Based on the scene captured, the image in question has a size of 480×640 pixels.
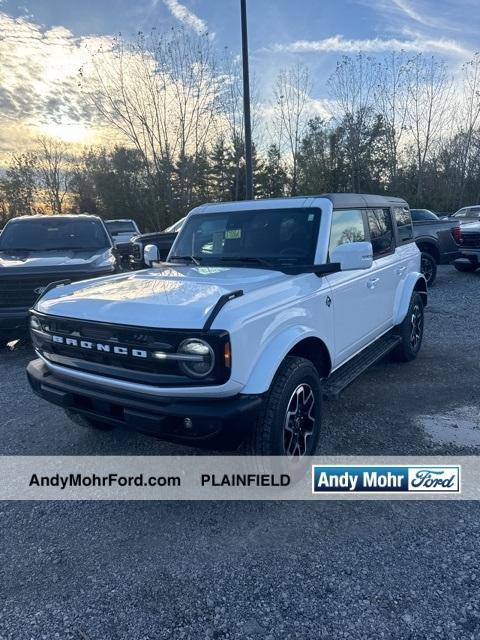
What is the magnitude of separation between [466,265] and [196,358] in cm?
1176

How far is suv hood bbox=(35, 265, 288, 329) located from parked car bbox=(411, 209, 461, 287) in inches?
346

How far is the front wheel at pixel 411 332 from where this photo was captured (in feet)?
16.6

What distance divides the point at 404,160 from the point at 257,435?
32299 mm

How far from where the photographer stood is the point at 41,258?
251 inches

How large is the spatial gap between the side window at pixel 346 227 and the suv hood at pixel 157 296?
0.75m

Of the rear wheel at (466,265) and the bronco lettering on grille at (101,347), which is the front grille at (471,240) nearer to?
the rear wheel at (466,265)

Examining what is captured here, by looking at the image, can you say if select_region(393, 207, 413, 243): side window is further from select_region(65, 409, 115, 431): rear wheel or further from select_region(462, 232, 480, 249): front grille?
select_region(462, 232, 480, 249): front grille

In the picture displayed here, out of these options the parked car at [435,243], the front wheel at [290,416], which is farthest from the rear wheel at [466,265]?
the front wheel at [290,416]

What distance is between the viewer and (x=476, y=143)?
3133 centimetres

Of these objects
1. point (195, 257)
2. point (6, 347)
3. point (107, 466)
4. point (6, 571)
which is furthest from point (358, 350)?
point (6, 347)

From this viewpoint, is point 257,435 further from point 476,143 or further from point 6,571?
point 476,143

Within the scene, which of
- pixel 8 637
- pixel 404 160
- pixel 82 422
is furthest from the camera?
pixel 404 160

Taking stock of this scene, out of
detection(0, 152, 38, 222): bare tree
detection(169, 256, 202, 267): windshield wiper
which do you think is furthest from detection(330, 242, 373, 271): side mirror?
detection(0, 152, 38, 222): bare tree

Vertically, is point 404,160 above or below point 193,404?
above
